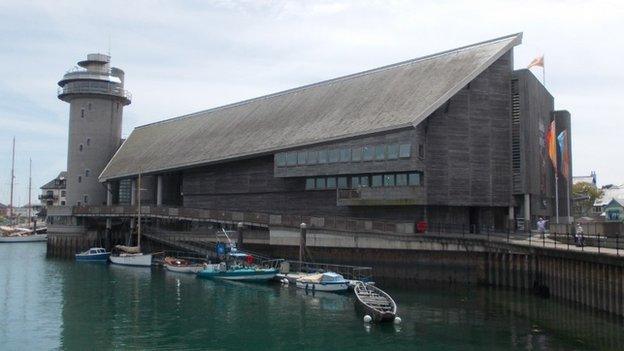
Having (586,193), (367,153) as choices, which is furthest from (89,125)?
(586,193)

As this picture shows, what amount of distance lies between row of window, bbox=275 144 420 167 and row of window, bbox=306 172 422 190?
1.91 meters

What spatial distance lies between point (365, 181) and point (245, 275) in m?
13.5

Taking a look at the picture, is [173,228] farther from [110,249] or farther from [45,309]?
[45,309]

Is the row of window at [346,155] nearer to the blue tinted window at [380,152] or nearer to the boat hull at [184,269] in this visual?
the blue tinted window at [380,152]

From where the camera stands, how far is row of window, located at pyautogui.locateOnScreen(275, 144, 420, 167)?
49031 millimetres

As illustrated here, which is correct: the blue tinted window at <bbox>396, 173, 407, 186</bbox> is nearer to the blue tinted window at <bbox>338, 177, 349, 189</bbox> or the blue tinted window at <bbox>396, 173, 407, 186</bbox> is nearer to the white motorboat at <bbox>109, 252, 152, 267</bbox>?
the blue tinted window at <bbox>338, 177, 349, 189</bbox>

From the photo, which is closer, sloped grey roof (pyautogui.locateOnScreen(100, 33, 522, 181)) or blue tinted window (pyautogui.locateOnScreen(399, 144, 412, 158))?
blue tinted window (pyautogui.locateOnScreen(399, 144, 412, 158))

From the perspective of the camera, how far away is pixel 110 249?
77.2m

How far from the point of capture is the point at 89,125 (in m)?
82.2

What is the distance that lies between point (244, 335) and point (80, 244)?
5554 centimetres

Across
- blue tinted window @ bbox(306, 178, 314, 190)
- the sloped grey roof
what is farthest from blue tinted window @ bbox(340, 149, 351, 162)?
blue tinted window @ bbox(306, 178, 314, 190)

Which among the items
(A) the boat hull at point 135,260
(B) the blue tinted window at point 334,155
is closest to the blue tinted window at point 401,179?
(B) the blue tinted window at point 334,155

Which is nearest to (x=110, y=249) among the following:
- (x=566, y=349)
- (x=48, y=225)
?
(x=48, y=225)

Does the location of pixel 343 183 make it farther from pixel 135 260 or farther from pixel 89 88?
pixel 89 88
